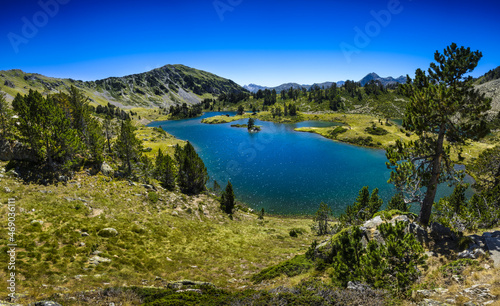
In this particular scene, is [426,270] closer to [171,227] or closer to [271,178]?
[171,227]

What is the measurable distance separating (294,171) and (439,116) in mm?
72499

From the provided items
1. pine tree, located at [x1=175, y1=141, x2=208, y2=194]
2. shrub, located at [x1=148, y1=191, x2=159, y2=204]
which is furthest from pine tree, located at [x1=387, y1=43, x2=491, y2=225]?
pine tree, located at [x1=175, y1=141, x2=208, y2=194]

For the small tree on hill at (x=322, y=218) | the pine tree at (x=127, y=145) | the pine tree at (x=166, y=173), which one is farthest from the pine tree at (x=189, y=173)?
the small tree on hill at (x=322, y=218)

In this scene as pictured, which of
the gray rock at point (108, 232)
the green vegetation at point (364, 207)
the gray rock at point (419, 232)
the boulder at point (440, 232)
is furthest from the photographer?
the green vegetation at point (364, 207)

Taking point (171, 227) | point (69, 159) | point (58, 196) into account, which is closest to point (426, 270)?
point (171, 227)

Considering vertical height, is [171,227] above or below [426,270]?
below

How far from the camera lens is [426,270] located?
47.3 ft

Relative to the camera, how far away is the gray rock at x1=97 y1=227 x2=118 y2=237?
80.3 feet

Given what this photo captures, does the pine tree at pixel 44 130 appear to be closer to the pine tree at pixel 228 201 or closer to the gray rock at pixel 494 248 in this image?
the pine tree at pixel 228 201

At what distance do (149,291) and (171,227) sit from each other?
22504 mm

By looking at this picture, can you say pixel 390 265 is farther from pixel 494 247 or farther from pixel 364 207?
pixel 364 207

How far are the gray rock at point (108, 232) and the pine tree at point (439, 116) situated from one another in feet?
107

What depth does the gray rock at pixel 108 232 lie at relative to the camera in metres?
24.5

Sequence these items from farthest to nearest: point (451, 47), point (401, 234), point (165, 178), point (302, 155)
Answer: point (302, 155) < point (165, 178) < point (451, 47) < point (401, 234)
